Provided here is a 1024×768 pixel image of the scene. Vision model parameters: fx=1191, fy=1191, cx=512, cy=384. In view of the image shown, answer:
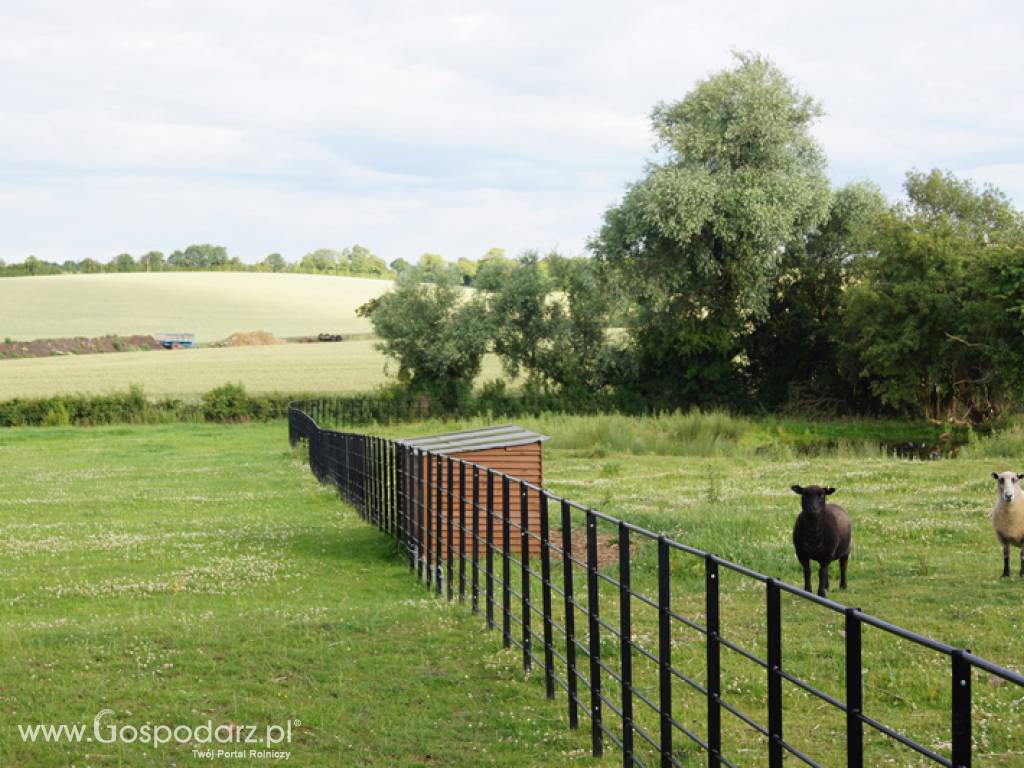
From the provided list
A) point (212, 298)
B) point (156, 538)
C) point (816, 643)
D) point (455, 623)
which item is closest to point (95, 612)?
point (455, 623)

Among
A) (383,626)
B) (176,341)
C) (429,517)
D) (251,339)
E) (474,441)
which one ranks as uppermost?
(251,339)

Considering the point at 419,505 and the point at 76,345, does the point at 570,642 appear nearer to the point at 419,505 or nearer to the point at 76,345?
the point at 419,505

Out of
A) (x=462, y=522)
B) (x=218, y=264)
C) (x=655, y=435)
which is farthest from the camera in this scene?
(x=218, y=264)

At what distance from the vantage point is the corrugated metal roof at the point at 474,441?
16280 millimetres

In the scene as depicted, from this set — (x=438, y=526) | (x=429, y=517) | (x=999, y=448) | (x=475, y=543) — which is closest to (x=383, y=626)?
(x=475, y=543)

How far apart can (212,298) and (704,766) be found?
120 m

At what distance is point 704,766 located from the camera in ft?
23.7

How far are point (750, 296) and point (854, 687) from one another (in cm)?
4863

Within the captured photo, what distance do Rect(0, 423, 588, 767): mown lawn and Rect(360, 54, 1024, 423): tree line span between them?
31.6 m

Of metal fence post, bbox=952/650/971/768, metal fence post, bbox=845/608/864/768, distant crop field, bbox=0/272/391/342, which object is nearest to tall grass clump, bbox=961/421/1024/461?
metal fence post, bbox=845/608/864/768

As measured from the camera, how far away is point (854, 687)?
14.1ft

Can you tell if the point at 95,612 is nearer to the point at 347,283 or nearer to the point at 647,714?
the point at 647,714

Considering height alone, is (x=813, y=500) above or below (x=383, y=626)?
above

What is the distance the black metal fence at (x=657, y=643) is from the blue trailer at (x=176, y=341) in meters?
83.4
